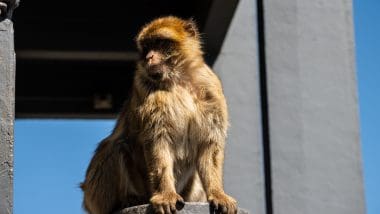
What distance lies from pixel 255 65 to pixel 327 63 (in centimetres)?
75

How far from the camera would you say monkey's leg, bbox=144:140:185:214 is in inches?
267

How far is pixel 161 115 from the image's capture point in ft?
24.2

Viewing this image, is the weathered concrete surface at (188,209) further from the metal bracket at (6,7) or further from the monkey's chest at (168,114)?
the metal bracket at (6,7)

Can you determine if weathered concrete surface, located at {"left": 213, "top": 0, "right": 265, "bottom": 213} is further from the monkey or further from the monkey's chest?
the monkey's chest

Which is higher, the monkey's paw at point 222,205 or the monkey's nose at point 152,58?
the monkey's nose at point 152,58

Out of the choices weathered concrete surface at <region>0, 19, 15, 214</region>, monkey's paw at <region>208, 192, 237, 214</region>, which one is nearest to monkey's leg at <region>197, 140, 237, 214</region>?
monkey's paw at <region>208, 192, 237, 214</region>

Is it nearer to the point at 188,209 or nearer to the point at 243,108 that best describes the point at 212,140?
the point at 188,209

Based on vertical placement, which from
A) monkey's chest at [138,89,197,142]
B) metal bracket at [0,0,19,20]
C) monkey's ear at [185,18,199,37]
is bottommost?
monkey's chest at [138,89,197,142]

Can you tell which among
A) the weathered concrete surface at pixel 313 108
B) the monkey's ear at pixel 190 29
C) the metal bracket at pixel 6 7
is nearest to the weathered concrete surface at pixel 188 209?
the metal bracket at pixel 6 7

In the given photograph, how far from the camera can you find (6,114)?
5.29 m

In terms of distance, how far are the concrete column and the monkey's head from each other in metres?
2.14

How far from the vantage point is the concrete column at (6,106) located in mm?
5164

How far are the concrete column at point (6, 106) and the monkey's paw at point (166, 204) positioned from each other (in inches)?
64.7

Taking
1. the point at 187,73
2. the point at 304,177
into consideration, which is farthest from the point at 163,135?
the point at 304,177
